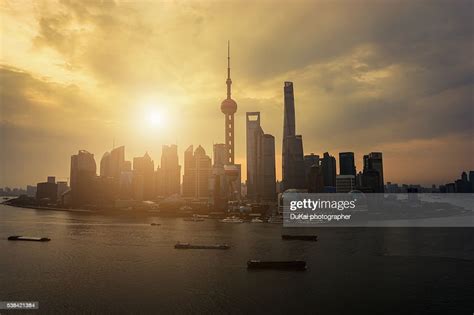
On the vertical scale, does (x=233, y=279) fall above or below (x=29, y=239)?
below

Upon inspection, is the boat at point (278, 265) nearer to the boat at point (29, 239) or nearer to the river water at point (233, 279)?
the river water at point (233, 279)

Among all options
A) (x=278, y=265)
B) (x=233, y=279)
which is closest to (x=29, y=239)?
(x=233, y=279)

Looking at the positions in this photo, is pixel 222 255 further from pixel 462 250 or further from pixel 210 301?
pixel 462 250

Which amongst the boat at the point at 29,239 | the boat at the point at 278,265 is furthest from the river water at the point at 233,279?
the boat at the point at 29,239

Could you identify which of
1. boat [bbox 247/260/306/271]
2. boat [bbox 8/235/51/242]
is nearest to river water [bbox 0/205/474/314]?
boat [bbox 247/260/306/271]

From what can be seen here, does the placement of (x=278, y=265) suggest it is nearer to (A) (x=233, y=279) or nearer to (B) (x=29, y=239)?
(A) (x=233, y=279)

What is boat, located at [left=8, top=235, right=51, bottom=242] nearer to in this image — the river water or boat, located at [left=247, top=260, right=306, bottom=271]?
the river water
